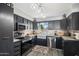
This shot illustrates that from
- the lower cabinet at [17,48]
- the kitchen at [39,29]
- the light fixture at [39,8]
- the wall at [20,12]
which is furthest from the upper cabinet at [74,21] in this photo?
the lower cabinet at [17,48]

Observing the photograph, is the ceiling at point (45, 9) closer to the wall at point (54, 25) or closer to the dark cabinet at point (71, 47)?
the wall at point (54, 25)

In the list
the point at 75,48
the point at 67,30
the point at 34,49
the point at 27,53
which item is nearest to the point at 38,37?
the point at 34,49

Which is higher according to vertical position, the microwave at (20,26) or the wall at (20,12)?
the wall at (20,12)

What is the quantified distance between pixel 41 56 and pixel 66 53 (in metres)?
0.49

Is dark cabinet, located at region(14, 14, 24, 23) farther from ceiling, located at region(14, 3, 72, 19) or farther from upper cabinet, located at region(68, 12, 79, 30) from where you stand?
upper cabinet, located at region(68, 12, 79, 30)

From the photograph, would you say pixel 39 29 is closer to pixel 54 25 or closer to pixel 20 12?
pixel 54 25

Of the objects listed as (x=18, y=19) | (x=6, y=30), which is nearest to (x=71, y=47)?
(x=18, y=19)

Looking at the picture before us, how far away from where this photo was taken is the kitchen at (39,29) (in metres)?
1.93

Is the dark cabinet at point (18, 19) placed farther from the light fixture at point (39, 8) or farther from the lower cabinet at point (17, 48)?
the lower cabinet at point (17, 48)

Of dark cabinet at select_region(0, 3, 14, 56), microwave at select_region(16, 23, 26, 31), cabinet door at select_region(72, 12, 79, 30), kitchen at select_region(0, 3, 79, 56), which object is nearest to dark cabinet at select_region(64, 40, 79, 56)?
kitchen at select_region(0, 3, 79, 56)

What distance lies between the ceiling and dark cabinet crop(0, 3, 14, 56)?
22 cm

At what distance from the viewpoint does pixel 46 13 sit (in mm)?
2010

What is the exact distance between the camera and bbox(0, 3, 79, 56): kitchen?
6.33ft

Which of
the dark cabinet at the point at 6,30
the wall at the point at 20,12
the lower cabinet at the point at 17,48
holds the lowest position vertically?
the lower cabinet at the point at 17,48
